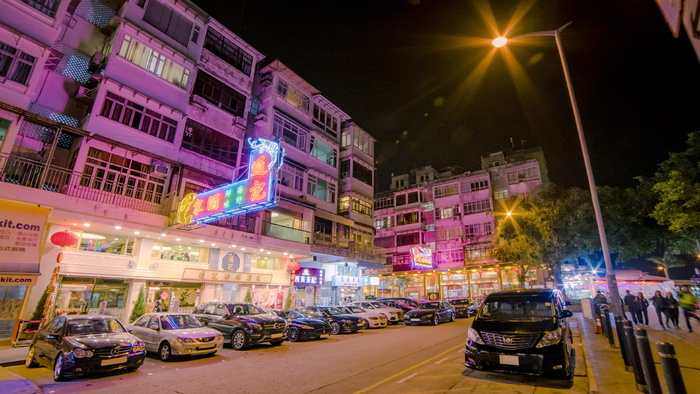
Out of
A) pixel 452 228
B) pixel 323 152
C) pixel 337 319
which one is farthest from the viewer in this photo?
pixel 452 228

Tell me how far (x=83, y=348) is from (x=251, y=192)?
732cm

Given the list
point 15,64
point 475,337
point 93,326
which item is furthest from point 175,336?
point 15,64

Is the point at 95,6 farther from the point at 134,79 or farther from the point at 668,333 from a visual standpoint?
the point at 668,333

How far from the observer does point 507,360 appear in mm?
6812

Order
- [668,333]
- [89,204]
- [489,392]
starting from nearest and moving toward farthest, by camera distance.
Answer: [489,392]
[668,333]
[89,204]

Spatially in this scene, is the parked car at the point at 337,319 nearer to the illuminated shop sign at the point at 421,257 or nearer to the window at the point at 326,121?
the window at the point at 326,121

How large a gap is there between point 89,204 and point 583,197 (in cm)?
3461

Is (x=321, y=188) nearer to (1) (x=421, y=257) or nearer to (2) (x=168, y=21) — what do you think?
(2) (x=168, y=21)

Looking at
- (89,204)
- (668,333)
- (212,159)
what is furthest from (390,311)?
(89,204)

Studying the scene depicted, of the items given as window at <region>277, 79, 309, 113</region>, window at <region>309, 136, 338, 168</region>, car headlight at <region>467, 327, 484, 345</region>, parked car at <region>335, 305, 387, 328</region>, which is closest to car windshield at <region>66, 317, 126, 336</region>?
car headlight at <region>467, 327, 484, 345</region>

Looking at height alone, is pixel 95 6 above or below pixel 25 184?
above

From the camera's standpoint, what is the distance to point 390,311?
22.4 m

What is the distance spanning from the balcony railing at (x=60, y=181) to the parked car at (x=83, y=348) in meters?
6.83

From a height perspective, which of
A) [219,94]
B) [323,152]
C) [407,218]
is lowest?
[407,218]
